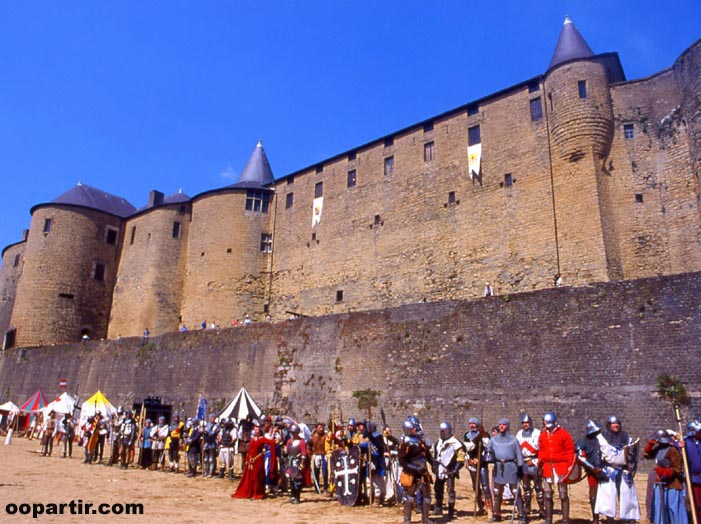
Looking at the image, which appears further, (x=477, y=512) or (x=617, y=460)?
(x=477, y=512)

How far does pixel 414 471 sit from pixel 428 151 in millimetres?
26059

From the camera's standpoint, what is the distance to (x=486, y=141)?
29.9 metres

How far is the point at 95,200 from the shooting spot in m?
46.3

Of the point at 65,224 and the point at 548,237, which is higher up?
the point at 65,224

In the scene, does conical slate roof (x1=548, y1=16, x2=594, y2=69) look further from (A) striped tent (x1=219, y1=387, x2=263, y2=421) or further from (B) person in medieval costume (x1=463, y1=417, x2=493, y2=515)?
(B) person in medieval costume (x1=463, y1=417, x2=493, y2=515)

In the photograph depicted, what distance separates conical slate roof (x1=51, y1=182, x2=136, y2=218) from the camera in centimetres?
4441

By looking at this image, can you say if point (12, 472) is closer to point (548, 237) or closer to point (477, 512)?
point (477, 512)

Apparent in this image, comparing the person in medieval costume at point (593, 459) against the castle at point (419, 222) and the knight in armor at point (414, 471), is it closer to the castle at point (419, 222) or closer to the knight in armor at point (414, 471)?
→ the knight in armor at point (414, 471)

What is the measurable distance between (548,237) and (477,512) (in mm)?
18901

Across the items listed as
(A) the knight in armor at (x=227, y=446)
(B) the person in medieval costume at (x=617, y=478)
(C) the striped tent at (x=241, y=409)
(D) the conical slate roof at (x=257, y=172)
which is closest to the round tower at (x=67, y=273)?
(D) the conical slate roof at (x=257, y=172)

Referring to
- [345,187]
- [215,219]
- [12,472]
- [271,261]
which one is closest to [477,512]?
[12,472]

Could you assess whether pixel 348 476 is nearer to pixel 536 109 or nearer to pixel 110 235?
pixel 536 109

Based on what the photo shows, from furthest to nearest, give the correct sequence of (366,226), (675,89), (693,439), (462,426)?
(366,226), (675,89), (462,426), (693,439)

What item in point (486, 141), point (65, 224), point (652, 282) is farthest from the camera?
point (65, 224)
